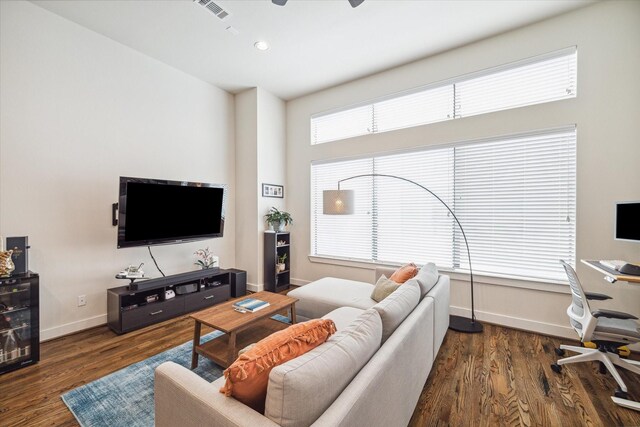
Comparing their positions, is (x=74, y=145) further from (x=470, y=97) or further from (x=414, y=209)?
(x=470, y=97)

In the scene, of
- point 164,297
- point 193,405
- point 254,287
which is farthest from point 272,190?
point 193,405

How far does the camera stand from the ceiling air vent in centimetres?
271

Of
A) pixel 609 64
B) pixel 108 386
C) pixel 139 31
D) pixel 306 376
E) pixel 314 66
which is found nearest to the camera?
pixel 306 376

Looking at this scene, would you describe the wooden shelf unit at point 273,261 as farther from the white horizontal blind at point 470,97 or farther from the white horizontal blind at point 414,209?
the white horizontal blind at point 470,97

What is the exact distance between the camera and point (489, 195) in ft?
11.0

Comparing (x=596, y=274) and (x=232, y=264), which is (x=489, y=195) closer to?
(x=596, y=274)

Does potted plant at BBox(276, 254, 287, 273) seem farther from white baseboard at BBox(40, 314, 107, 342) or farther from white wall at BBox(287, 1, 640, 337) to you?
white wall at BBox(287, 1, 640, 337)

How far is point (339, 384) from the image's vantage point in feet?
3.67

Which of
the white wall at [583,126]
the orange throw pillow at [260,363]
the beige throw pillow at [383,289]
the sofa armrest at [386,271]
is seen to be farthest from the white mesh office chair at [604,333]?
the orange throw pillow at [260,363]

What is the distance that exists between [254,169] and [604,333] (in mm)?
4409

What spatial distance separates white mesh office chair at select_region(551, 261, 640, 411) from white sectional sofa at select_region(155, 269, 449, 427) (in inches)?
51.2

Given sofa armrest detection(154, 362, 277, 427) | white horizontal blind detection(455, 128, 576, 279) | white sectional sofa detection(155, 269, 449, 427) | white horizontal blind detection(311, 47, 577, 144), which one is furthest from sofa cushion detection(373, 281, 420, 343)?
white horizontal blind detection(311, 47, 577, 144)

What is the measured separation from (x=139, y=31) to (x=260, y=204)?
2652 millimetres

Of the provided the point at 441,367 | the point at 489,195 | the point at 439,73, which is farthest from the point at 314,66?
the point at 441,367
